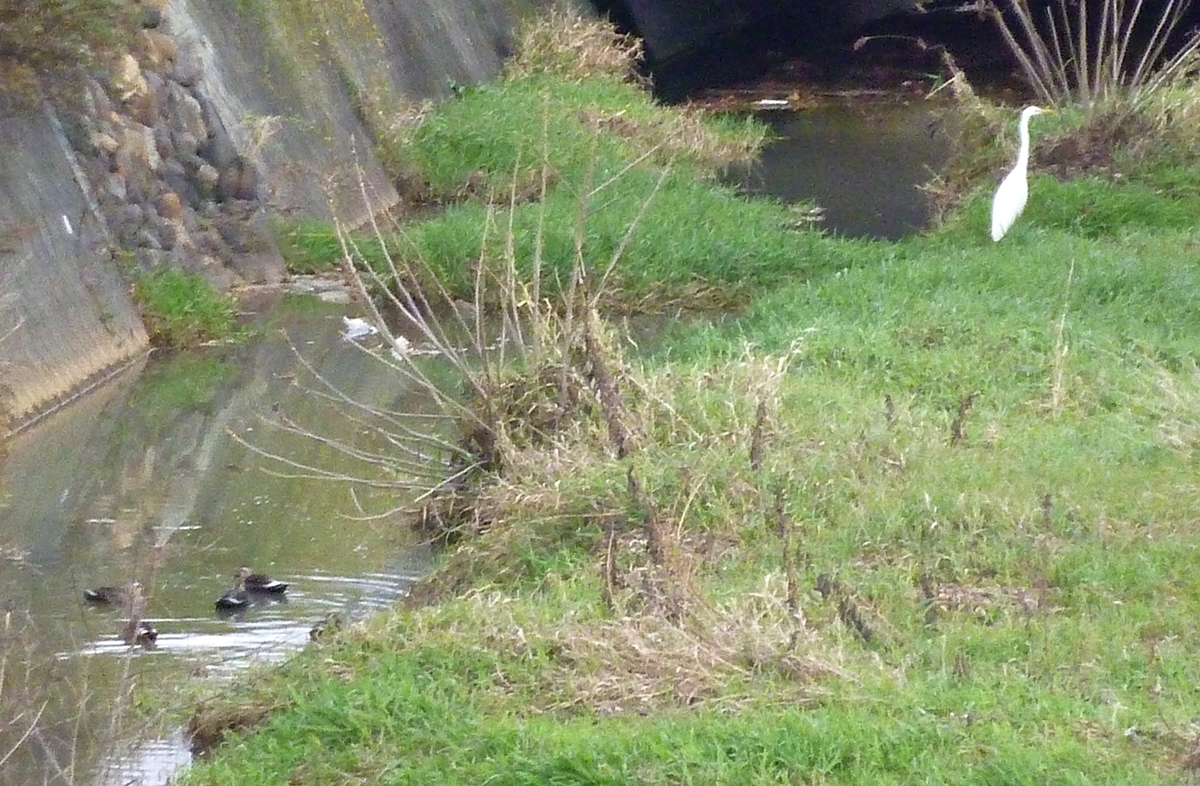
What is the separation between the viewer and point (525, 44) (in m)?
17.1

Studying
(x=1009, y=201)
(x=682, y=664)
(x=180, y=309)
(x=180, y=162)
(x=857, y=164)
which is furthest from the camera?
(x=857, y=164)

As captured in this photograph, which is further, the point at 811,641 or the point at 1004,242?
the point at 1004,242

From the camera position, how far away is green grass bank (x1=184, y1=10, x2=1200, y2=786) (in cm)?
416

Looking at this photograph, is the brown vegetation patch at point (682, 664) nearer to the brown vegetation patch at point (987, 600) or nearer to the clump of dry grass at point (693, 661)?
the clump of dry grass at point (693, 661)

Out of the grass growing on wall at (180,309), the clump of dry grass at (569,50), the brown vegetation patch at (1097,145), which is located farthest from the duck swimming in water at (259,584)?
the clump of dry grass at (569,50)

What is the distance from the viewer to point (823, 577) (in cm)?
495

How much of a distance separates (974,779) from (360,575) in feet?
9.85

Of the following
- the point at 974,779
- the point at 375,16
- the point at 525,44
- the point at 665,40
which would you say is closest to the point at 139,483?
the point at 974,779

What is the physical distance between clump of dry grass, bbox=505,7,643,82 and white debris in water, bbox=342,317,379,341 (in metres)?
6.72

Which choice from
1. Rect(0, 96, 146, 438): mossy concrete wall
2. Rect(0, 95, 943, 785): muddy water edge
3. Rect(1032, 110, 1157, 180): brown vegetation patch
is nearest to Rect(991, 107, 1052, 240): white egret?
Rect(1032, 110, 1157, 180): brown vegetation patch

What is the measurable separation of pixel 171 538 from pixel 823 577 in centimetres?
287

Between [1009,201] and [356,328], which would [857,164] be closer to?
[1009,201]

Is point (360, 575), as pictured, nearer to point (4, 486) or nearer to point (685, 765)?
point (4, 486)

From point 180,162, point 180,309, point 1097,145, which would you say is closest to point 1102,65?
point 1097,145
